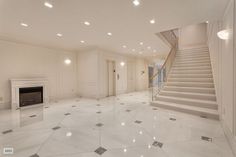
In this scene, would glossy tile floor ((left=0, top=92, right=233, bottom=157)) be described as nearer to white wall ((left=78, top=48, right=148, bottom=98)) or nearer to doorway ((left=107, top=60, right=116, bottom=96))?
white wall ((left=78, top=48, right=148, bottom=98))

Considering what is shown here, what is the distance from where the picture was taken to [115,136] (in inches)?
99.6

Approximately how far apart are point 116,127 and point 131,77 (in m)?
6.77

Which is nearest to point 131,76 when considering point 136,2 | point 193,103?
point 193,103

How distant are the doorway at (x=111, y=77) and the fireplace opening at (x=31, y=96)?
3518 mm

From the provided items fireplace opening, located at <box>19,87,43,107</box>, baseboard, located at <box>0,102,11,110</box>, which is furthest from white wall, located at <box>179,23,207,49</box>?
baseboard, located at <box>0,102,11,110</box>

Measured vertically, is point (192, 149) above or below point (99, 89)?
Result: below

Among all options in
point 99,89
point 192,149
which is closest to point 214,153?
point 192,149

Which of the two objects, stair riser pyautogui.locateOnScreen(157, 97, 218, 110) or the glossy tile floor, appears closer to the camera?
the glossy tile floor

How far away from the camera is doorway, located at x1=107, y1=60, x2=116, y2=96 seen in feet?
24.3

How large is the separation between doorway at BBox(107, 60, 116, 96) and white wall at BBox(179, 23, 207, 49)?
529 cm

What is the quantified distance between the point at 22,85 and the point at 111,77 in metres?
4.38

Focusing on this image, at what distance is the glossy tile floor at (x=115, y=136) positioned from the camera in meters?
2.02

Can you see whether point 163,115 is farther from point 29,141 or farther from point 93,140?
point 29,141

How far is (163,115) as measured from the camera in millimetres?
3773
